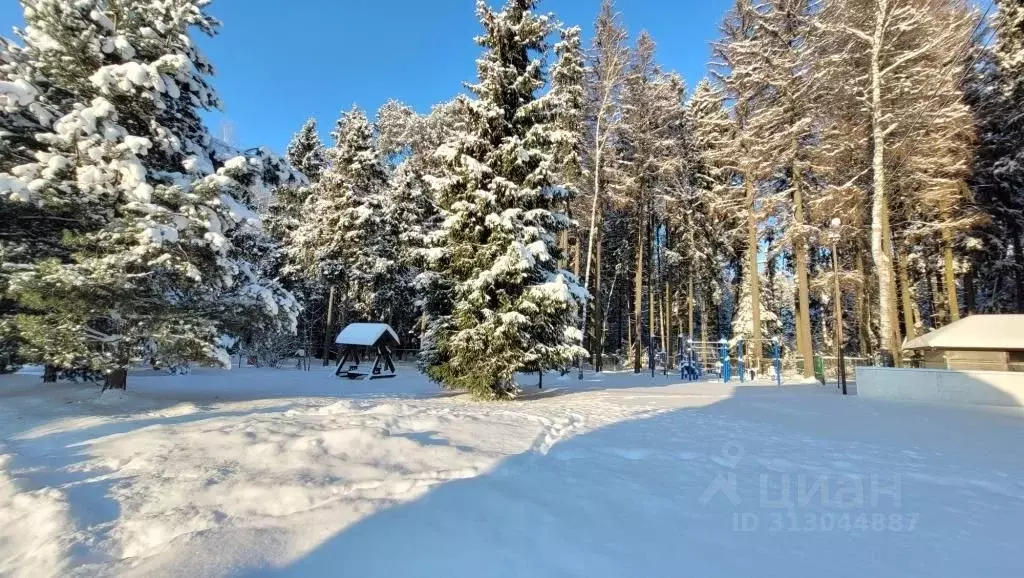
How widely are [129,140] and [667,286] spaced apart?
85.1ft

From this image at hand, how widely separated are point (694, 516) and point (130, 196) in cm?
896

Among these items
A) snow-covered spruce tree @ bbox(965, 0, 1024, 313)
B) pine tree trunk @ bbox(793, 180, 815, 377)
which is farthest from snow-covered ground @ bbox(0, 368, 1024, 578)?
snow-covered spruce tree @ bbox(965, 0, 1024, 313)

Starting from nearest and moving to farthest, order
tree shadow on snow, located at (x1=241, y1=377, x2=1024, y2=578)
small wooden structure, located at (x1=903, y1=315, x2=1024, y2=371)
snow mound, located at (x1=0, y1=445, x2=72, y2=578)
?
snow mound, located at (x1=0, y1=445, x2=72, y2=578)
tree shadow on snow, located at (x1=241, y1=377, x2=1024, y2=578)
small wooden structure, located at (x1=903, y1=315, x2=1024, y2=371)

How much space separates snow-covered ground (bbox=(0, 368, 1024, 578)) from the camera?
2.80 meters

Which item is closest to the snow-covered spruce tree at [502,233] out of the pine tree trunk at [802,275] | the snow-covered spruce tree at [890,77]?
the snow-covered spruce tree at [890,77]

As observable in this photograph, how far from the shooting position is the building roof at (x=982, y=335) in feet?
36.3

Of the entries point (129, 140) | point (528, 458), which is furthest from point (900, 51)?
point (129, 140)

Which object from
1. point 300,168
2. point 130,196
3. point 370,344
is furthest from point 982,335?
point 300,168

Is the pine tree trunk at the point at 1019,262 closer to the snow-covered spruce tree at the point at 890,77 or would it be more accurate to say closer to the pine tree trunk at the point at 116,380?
the snow-covered spruce tree at the point at 890,77

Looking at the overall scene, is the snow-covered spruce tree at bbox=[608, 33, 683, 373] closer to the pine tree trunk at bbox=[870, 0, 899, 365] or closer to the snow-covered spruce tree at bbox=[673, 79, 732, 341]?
the snow-covered spruce tree at bbox=[673, 79, 732, 341]

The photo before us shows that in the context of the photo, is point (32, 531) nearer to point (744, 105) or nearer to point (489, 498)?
point (489, 498)

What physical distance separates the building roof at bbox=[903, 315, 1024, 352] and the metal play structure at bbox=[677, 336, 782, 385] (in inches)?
198

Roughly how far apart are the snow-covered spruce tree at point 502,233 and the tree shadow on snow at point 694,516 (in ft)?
15.8

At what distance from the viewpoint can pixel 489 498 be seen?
3672 millimetres
